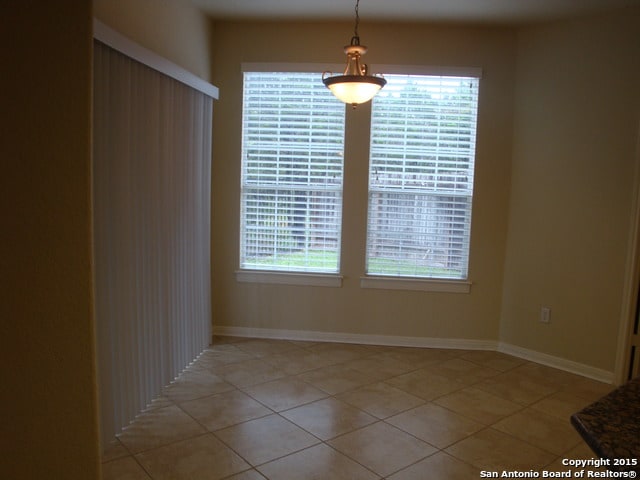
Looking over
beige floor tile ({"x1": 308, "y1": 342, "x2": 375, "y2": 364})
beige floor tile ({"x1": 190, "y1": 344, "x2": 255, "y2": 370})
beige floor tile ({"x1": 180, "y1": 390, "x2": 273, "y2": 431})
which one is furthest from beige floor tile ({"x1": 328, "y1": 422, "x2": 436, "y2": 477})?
beige floor tile ({"x1": 190, "y1": 344, "x2": 255, "y2": 370})

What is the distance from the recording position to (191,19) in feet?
13.2

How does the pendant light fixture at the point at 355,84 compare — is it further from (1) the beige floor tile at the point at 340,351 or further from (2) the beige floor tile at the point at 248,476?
(1) the beige floor tile at the point at 340,351

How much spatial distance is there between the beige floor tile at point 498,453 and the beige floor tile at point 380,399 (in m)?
0.53

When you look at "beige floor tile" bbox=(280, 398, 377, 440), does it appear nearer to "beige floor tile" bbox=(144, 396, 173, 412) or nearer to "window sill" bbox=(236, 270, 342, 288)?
"beige floor tile" bbox=(144, 396, 173, 412)

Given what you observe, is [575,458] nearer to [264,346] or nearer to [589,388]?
[589,388]

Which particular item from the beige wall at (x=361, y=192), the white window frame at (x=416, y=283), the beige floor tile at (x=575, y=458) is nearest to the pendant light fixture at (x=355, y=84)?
the beige wall at (x=361, y=192)

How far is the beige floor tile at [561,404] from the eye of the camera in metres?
3.34

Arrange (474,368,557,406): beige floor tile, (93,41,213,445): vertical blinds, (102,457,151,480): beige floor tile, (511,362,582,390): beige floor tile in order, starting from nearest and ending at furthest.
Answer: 1. (102,457,151,480): beige floor tile
2. (93,41,213,445): vertical blinds
3. (474,368,557,406): beige floor tile
4. (511,362,582,390): beige floor tile

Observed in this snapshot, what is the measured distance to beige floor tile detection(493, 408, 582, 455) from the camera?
291 cm

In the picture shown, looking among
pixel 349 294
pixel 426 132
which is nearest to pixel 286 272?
pixel 349 294

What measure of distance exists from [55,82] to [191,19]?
3.06 meters

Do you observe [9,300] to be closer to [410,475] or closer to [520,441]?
[410,475]

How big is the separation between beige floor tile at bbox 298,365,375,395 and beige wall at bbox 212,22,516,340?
2.50 ft

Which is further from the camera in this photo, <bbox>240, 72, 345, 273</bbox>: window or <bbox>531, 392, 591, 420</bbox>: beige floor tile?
<bbox>240, 72, 345, 273</bbox>: window
